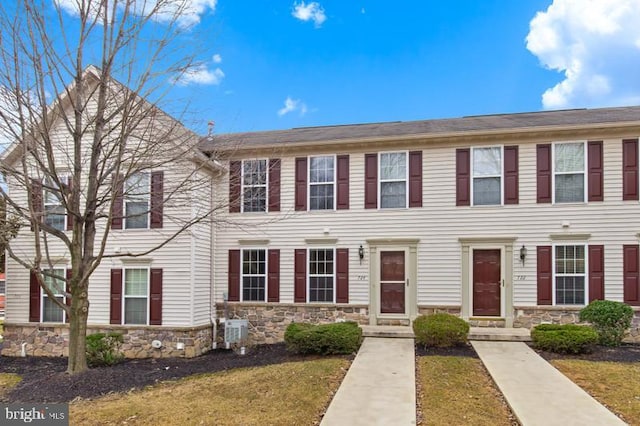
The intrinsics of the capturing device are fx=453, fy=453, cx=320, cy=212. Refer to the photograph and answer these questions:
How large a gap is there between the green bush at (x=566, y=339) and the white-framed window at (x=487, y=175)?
3263 millimetres

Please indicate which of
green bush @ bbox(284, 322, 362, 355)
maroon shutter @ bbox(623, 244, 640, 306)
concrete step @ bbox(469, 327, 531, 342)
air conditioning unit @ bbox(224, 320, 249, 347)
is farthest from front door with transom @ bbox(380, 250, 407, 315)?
maroon shutter @ bbox(623, 244, 640, 306)

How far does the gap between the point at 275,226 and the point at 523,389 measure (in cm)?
717

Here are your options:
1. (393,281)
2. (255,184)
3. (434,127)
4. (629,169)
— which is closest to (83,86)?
(255,184)

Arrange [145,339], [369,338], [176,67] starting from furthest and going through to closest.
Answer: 1. [145,339]
2. [369,338]
3. [176,67]

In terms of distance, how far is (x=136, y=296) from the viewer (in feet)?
37.4

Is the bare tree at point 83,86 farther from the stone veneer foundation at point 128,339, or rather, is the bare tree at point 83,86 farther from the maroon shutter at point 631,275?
the maroon shutter at point 631,275

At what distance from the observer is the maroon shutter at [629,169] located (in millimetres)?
10328

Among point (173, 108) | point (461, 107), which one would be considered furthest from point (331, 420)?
point (461, 107)

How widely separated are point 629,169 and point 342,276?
711 centimetres

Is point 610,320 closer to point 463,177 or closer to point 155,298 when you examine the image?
point 463,177

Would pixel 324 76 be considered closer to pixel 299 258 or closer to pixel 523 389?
pixel 299 258

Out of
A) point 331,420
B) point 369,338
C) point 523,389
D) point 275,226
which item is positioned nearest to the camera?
point 331,420

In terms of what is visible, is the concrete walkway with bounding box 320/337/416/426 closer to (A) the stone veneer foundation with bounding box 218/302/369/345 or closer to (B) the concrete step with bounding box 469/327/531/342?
(B) the concrete step with bounding box 469/327/531/342

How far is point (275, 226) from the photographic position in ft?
39.3
